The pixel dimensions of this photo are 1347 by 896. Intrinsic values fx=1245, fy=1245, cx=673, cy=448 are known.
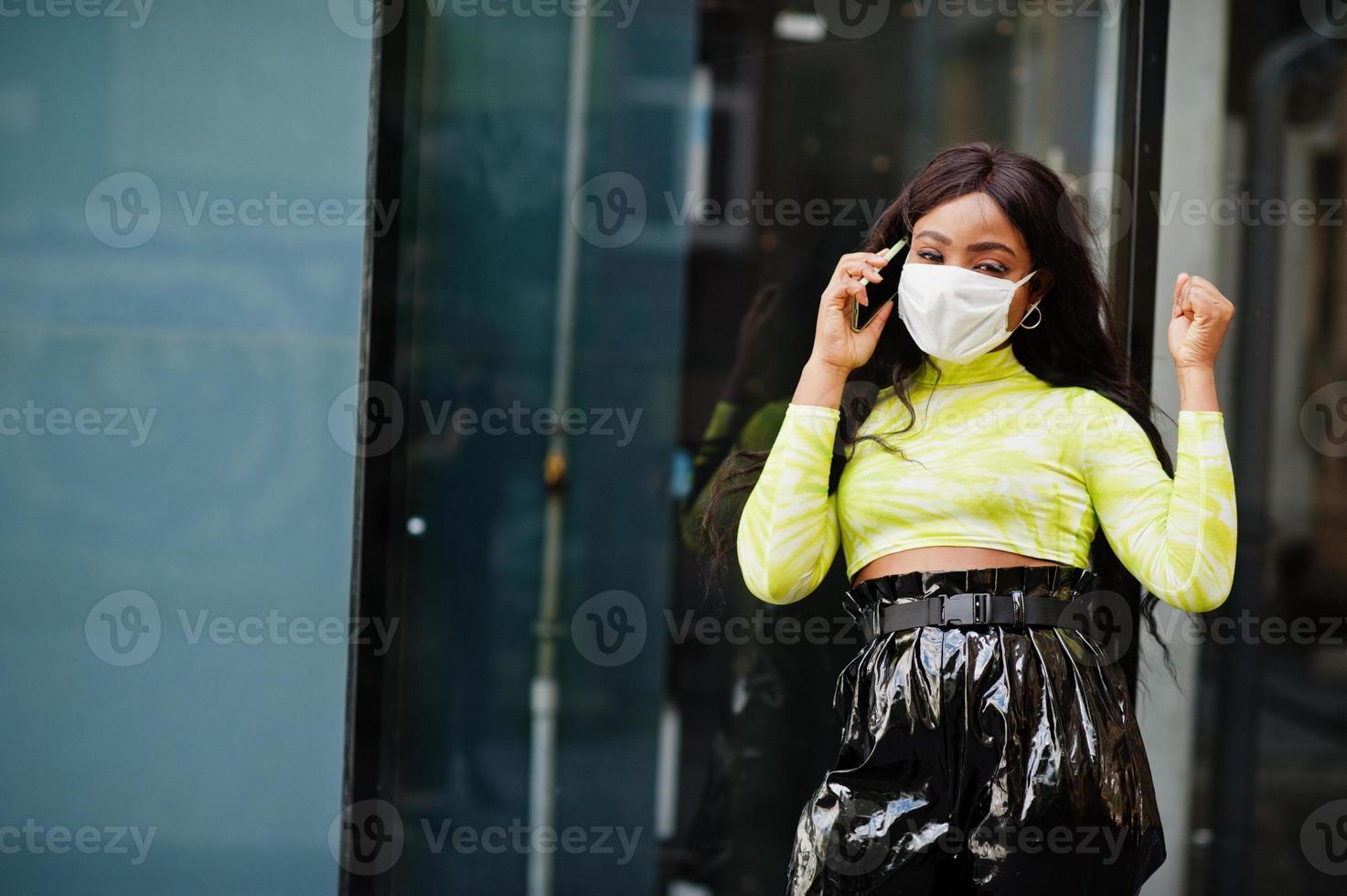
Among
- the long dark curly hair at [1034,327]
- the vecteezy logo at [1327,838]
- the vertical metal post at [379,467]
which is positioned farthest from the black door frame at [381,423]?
the vecteezy logo at [1327,838]

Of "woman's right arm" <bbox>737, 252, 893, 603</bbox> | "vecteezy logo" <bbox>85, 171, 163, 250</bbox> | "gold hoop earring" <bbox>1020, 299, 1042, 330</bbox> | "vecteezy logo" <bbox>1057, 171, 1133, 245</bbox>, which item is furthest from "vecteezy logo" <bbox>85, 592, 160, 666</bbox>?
"vecteezy logo" <bbox>1057, 171, 1133, 245</bbox>

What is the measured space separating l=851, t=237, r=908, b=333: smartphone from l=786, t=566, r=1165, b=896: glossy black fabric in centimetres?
38

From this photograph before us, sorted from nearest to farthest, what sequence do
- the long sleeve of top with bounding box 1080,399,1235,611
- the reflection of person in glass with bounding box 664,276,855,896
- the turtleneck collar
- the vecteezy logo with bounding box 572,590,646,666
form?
the long sleeve of top with bounding box 1080,399,1235,611 → the turtleneck collar → the reflection of person in glass with bounding box 664,276,855,896 → the vecteezy logo with bounding box 572,590,646,666

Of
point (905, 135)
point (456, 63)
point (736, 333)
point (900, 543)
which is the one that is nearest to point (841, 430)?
point (900, 543)

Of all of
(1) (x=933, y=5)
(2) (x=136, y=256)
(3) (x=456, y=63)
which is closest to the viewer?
(2) (x=136, y=256)

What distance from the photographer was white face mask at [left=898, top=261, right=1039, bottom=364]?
160 cm

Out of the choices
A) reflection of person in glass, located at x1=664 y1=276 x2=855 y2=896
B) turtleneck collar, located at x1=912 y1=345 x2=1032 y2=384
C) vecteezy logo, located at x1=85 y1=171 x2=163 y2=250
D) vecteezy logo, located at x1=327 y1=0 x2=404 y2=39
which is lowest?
reflection of person in glass, located at x1=664 y1=276 x2=855 y2=896

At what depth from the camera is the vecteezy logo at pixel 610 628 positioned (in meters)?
3.08

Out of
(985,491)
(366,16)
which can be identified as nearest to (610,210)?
(366,16)

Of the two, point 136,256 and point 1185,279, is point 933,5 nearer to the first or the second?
point 1185,279

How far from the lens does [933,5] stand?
3104mm

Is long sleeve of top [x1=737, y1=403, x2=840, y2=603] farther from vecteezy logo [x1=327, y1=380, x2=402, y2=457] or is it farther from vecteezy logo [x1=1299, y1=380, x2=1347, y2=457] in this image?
vecteezy logo [x1=1299, y1=380, x2=1347, y2=457]

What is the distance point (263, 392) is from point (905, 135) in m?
1.59

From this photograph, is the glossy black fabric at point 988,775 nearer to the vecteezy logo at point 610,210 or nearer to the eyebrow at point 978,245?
the eyebrow at point 978,245
